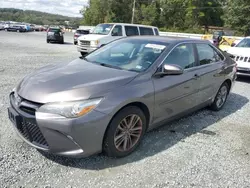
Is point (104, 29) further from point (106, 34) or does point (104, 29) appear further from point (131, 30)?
point (131, 30)

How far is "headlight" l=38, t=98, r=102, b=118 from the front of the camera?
2.66 meters

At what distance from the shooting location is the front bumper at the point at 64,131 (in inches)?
104

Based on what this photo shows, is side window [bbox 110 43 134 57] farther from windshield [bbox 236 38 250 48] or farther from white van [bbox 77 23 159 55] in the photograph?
white van [bbox 77 23 159 55]

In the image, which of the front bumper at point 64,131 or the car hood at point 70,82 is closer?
the front bumper at point 64,131

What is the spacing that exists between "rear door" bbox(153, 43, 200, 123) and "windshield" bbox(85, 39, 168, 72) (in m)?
0.24

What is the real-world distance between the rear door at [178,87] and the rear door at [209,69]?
22cm

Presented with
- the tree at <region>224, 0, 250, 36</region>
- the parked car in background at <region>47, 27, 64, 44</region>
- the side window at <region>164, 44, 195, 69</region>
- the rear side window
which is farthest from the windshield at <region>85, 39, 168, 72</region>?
the tree at <region>224, 0, 250, 36</region>

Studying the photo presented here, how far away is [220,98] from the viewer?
543 cm

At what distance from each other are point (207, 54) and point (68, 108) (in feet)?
10.7

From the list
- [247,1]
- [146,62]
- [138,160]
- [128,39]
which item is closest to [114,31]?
[128,39]

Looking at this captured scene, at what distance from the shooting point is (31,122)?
108 inches

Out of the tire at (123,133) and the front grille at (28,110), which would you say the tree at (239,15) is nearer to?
the tire at (123,133)

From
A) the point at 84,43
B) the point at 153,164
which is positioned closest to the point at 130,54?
the point at 153,164

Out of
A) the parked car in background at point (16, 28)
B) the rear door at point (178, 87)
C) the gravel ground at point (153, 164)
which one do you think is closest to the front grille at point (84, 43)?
the gravel ground at point (153, 164)
